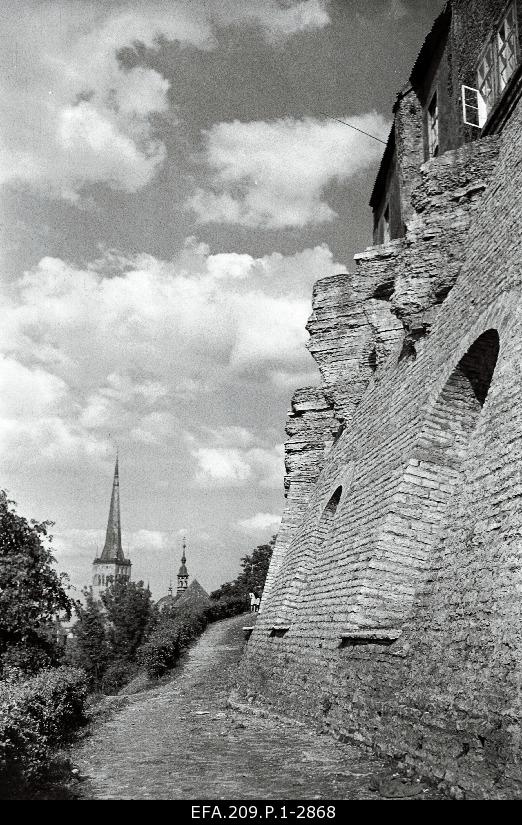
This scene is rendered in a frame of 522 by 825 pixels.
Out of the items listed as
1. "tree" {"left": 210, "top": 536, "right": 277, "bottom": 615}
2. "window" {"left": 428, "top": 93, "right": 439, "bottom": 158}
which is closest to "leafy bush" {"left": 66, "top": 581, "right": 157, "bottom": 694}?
"tree" {"left": 210, "top": 536, "right": 277, "bottom": 615}

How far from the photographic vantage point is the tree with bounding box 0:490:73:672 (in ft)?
64.0

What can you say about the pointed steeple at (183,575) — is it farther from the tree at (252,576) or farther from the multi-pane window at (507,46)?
the multi-pane window at (507,46)

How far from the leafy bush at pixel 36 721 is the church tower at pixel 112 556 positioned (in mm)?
95461

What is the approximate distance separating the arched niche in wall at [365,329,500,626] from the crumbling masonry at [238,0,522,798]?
0.7 inches

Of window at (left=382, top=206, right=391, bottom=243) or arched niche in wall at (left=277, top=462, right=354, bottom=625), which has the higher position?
window at (left=382, top=206, right=391, bottom=243)

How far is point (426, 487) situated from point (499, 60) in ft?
27.9

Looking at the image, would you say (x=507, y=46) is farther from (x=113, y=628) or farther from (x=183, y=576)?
(x=183, y=576)

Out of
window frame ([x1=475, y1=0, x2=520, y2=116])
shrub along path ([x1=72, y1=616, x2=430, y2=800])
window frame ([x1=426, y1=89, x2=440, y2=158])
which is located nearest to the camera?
shrub along path ([x1=72, y1=616, x2=430, y2=800])

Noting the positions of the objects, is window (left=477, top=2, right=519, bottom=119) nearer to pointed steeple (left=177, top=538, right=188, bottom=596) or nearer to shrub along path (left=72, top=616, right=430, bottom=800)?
shrub along path (left=72, top=616, right=430, bottom=800)

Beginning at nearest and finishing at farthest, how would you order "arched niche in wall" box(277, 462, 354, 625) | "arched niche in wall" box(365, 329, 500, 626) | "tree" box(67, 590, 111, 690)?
"arched niche in wall" box(365, 329, 500, 626) → "arched niche in wall" box(277, 462, 354, 625) → "tree" box(67, 590, 111, 690)

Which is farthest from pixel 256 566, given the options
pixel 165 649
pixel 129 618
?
pixel 165 649

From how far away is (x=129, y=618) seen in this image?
154ft

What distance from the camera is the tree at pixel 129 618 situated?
45625 millimetres

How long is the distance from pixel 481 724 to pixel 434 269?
7.60 meters
